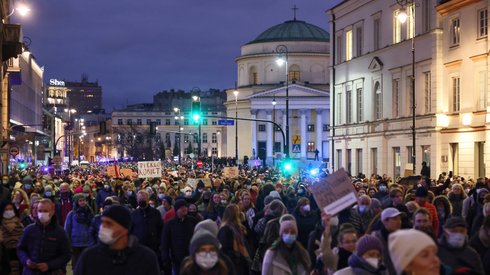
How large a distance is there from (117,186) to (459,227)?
16.1m

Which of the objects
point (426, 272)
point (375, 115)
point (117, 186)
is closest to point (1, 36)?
point (117, 186)

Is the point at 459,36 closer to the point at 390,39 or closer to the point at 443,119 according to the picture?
the point at 443,119

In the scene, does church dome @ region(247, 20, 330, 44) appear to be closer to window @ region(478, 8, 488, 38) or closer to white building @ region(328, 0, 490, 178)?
white building @ region(328, 0, 490, 178)

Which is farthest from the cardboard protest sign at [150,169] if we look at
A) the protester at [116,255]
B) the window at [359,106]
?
the window at [359,106]

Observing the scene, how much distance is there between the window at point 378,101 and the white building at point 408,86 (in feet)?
0.22

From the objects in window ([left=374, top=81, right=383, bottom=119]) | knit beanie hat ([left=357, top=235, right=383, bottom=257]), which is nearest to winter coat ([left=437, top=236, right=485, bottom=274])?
knit beanie hat ([left=357, top=235, right=383, bottom=257])

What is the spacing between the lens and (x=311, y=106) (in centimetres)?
12450

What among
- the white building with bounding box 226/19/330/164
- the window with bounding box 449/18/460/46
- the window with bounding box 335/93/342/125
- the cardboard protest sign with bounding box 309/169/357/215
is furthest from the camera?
the white building with bounding box 226/19/330/164

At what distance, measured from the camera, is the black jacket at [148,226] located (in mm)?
15336

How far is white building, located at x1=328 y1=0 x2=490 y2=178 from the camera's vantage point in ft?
141

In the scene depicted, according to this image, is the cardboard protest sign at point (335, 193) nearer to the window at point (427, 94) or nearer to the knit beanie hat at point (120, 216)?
the knit beanie hat at point (120, 216)

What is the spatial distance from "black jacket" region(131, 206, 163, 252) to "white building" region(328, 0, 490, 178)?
21.5 metres

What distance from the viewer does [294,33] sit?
13088cm

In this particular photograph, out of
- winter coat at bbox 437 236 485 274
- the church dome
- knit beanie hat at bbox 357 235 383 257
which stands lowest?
winter coat at bbox 437 236 485 274
